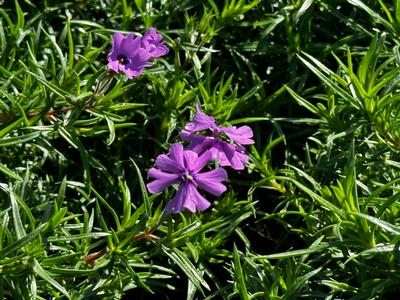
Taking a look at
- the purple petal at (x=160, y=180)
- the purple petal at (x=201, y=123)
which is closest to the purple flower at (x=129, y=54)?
the purple petal at (x=201, y=123)

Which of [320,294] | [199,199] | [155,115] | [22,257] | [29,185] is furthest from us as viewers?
[155,115]

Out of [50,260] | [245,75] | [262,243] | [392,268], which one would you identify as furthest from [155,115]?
[392,268]

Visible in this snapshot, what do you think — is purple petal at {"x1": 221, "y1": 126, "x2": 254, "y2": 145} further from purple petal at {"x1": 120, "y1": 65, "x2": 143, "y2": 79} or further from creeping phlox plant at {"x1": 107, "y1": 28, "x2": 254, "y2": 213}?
purple petal at {"x1": 120, "y1": 65, "x2": 143, "y2": 79}

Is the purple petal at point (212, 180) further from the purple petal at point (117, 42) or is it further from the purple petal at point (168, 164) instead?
the purple petal at point (117, 42)

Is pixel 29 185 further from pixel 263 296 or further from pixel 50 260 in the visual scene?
pixel 263 296

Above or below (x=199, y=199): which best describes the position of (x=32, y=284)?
below

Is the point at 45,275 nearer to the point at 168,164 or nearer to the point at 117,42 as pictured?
the point at 168,164

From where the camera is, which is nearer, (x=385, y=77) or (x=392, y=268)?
→ (x=392, y=268)
